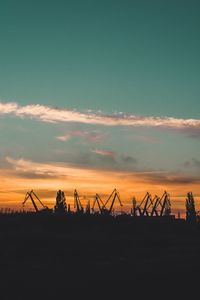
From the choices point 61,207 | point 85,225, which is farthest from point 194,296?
point 61,207

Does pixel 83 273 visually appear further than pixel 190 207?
No

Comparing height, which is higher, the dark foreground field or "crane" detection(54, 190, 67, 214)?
"crane" detection(54, 190, 67, 214)

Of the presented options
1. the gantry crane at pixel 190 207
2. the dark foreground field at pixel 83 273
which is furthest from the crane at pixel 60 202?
the dark foreground field at pixel 83 273

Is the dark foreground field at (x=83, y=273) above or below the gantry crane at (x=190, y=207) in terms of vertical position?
below

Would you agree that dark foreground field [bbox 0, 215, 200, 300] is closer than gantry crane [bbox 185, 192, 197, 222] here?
Yes

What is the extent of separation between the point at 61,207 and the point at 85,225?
2913cm

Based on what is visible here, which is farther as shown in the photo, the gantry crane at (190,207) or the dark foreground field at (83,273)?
the gantry crane at (190,207)

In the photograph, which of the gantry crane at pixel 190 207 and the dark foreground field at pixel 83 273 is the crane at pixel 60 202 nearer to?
the gantry crane at pixel 190 207

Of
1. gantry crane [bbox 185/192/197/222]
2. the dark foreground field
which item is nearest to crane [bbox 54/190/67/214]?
gantry crane [bbox 185/192/197/222]

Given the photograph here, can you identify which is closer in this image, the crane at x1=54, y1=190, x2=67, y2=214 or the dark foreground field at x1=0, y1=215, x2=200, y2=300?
the dark foreground field at x1=0, y1=215, x2=200, y2=300

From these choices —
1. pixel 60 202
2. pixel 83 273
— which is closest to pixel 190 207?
pixel 60 202

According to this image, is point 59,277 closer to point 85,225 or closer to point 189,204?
point 85,225

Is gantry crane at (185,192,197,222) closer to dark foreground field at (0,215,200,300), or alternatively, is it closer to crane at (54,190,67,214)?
crane at (54,190,67,214)

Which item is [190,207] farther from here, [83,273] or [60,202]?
[83,273]
